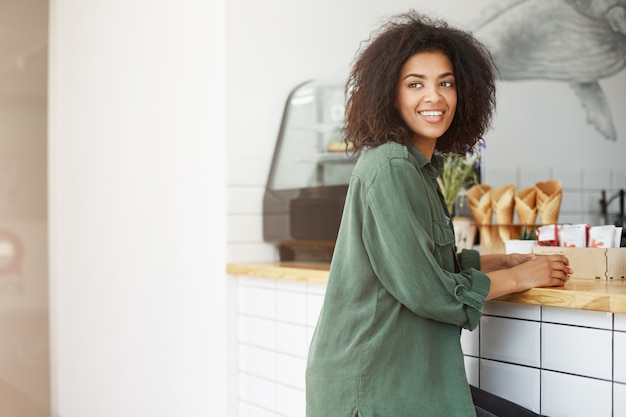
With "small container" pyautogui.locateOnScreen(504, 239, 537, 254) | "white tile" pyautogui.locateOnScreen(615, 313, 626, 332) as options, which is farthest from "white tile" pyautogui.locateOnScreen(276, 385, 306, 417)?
"white tile" pyautogui.locateOnScreen(615, 313, 626, 332)

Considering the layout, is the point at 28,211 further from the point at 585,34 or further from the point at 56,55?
the point at 585,34

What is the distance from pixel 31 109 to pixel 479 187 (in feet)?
8.20

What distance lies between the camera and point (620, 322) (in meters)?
1.59

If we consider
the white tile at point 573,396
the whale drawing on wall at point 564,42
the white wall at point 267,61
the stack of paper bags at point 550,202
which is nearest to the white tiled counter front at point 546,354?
the white tile at point 573,396

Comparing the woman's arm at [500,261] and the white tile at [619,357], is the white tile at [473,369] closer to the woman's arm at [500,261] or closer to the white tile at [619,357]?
the woman's arm at [500,261]

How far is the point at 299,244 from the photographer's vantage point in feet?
9.33

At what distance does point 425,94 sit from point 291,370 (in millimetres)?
1235

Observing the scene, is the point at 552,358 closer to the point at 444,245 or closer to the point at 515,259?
the point at 515,259

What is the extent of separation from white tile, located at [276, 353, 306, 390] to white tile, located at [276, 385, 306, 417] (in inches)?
0.8

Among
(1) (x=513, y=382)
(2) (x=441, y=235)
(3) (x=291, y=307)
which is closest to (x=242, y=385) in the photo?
(3) (x=291, y=307)

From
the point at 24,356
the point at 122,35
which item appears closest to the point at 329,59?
the point at 122,35

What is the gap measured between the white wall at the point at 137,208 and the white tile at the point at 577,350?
1.33 metres

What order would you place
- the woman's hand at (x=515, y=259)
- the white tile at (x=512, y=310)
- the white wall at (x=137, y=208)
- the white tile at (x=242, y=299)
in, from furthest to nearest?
the white wall at (x=137, y=208) < the white tile at (x=242, y=299) < the woman's hand at (x=515, y=259) < the white tile at (x=512, y=310)

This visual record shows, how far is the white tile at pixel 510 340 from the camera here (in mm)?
1768
